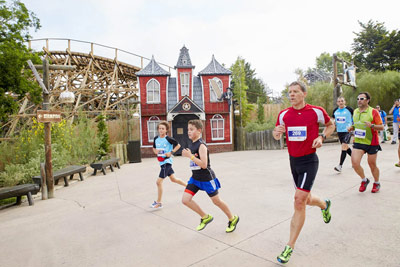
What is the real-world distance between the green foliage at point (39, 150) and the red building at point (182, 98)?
548 centimetres

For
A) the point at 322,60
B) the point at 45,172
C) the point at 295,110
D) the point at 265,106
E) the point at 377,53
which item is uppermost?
the point at 322,60

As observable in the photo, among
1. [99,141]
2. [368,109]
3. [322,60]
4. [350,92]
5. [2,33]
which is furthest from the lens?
[322,60]

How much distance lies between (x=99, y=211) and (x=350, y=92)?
1918cm

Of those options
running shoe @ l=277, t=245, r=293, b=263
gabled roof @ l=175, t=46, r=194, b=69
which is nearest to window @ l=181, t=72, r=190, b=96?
gabled roof @ l=175, t=46, r=194, b=69

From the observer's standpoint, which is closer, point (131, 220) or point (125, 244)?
point (125, 244)

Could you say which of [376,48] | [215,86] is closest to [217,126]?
[215,86]

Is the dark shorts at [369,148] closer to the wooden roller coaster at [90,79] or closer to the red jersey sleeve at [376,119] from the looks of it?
the red jersey sleeve at [376,119]

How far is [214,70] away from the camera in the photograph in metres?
19.2

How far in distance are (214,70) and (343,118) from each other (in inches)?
526

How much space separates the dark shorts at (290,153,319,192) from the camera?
284cm

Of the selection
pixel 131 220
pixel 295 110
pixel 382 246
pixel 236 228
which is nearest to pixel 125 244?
pixel 131 220

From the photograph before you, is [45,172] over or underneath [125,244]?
over

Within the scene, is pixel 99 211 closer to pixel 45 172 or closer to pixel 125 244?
pixel 125 244

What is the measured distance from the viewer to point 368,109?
5086mm
